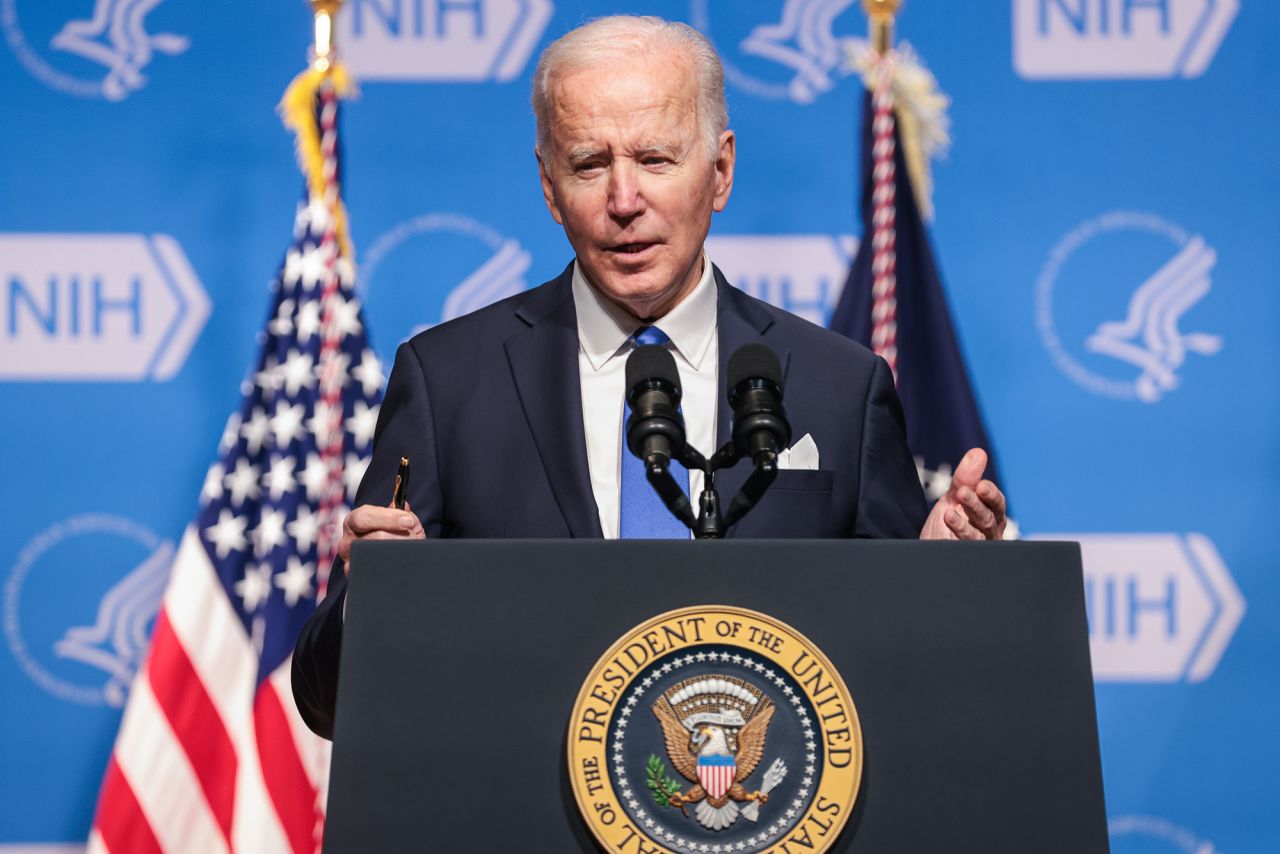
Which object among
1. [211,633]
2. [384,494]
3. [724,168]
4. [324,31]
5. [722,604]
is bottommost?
[211,633]

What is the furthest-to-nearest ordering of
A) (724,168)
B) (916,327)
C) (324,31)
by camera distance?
(916,327), (324,31), (724,168)

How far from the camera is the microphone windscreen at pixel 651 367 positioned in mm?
1269

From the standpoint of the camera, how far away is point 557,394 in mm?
1767

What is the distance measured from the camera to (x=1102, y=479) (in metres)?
3.22

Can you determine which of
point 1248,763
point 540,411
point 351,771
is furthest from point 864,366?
point 1248,763

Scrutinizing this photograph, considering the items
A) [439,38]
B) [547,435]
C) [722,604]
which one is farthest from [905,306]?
[722,604]

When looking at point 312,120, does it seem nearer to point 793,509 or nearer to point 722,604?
point 793,509

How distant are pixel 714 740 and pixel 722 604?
4.1 inches

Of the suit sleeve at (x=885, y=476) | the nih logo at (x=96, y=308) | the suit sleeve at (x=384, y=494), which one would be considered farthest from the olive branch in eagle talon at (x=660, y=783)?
the nih logo at (x=96, y=308)

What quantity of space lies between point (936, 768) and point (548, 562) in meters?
0.34

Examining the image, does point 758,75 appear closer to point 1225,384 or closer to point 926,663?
point 1225,384

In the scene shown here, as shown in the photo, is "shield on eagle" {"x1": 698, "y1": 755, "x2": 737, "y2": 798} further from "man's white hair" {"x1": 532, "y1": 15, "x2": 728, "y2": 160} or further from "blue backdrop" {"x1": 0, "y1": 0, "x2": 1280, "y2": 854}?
"blue backdrop" {"x1": 0, "y1": 0, "x2": 1280, "y2": 854}

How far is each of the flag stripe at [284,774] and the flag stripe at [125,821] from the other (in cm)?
25

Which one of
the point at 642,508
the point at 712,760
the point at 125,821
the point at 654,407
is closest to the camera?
the point at 712,760
